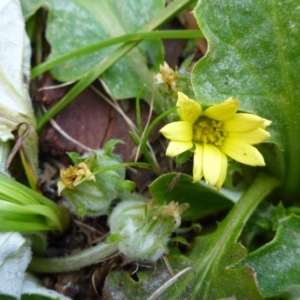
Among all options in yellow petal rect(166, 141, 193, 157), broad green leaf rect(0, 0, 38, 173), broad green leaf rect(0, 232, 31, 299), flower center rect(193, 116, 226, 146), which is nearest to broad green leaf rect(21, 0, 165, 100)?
broad green leaf rect(0, 0, 38, 173)

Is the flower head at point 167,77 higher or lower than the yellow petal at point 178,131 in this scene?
higher

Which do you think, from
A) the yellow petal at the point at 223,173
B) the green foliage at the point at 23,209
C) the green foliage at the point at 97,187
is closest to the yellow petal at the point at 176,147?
the yellow petal at the point at 223,173

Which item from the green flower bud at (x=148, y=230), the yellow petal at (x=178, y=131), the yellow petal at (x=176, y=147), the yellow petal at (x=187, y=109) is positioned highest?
the yellow petal at (x=187, y=109)

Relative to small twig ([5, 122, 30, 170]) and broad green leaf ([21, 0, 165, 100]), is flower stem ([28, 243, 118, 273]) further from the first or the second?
broad green leaf ([21, 0, 165, 100])

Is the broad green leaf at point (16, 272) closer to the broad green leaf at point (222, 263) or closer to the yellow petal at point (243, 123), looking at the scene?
the broad green leaf at point (222, 263)

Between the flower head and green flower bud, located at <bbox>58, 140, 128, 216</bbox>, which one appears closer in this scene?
green flower bud, located at <bbox>58, 140, 128, 216</bbox>

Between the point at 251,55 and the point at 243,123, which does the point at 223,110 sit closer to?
the point at 243,123
